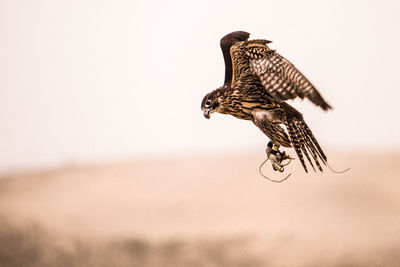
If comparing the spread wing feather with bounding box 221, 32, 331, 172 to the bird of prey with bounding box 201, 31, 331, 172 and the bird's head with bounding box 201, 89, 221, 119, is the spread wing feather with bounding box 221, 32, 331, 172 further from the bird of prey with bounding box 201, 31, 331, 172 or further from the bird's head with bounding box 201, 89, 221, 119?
the bird's head with bounding box 201, 89, 221, 119

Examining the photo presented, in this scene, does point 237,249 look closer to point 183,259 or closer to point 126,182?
point 183,259

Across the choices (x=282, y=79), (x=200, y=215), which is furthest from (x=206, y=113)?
(x=200, y=215)

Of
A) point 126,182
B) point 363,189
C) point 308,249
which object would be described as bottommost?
point 308,249

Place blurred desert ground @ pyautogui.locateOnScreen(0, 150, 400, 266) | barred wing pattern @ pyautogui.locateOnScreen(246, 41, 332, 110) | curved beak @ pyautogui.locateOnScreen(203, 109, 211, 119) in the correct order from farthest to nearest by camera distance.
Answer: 1. blurred desert ground @ pyautogui.locateOnScreen(0, 150, 400, 266)
2. curved beak @ pyautogui.locateOnScreen(203, 109, 211, 119)
3. barred wing pattern @ pyautogui.locateOnScreen(246, 41, 332, 110)

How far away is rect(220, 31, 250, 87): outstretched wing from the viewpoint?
3.30m

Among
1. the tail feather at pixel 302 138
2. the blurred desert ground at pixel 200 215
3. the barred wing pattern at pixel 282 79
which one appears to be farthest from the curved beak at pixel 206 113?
the blurred desert ground at pixel 200 215

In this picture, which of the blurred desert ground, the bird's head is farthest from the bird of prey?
the blurred desert ground

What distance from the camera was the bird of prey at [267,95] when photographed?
2.77 m

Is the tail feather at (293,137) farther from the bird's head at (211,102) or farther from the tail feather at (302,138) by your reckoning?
the bird's head at (211,102)

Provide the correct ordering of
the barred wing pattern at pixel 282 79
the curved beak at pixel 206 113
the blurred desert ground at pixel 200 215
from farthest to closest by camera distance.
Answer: the blurred desert ground at pixel 200 215
the curved beak at pixel 206 113
the barred wing pattern at pixel 282 79

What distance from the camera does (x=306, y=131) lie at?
2.80m

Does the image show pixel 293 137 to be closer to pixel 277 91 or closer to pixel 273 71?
pixel 277 91

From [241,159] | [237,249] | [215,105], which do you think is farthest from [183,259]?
[215,105]

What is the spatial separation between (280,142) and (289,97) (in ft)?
0.86
